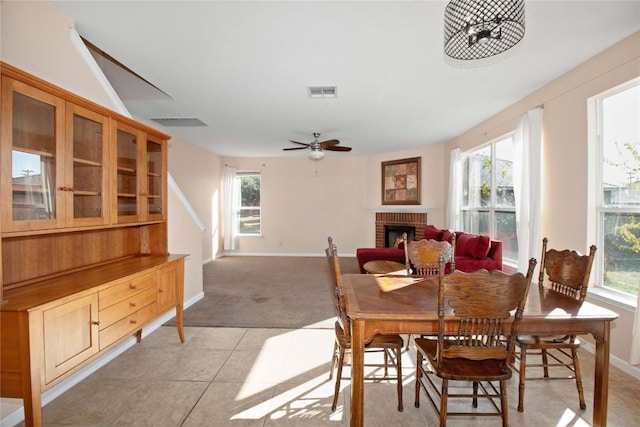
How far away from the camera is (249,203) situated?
316 inches

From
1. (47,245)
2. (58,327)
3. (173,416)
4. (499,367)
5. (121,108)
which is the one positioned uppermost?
(121,108)

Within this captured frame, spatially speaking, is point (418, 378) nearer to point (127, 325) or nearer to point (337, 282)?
point (337, 282)

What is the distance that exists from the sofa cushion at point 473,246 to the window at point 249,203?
5.25 meters

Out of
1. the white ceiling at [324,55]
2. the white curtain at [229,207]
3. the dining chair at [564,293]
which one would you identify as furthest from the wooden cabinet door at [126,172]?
the white curtain at [229,207]

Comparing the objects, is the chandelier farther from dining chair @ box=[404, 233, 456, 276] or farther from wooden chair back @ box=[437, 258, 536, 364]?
dining chair @ box=[404, 233, 456, 276]

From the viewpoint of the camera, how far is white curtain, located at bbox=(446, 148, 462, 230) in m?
5.55

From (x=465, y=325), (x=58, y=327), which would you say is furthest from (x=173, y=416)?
(x=465, y=325)

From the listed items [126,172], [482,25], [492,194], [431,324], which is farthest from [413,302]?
[492,194]

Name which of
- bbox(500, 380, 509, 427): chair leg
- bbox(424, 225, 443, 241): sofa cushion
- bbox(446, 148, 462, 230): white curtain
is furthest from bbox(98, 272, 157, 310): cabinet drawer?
bbox(446, 148, 462, 230): white curtain

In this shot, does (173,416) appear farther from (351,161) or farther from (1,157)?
(351,161)

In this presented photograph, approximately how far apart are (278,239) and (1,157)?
6639 mm

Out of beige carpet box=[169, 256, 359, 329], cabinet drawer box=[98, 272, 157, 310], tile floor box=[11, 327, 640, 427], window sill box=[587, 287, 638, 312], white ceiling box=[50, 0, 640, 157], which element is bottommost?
tile floor box=[11, 327, 640, 427]

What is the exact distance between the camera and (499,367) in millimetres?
1620

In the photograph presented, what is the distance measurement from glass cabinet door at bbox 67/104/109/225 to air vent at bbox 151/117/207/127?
8.98ft
